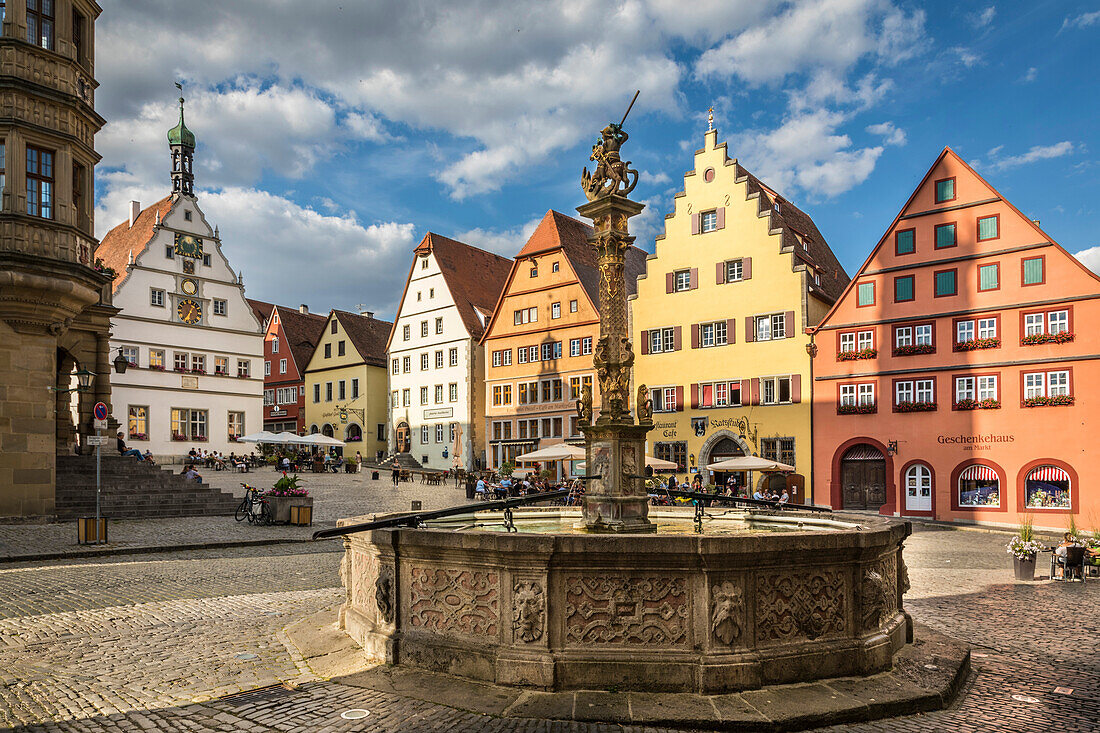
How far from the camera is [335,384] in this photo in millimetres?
61094

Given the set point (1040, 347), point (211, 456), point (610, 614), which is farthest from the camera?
point (211, 456)

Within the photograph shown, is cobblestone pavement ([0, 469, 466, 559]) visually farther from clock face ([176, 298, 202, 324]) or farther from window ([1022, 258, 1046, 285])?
window ([1022, 258, 1046, 285])

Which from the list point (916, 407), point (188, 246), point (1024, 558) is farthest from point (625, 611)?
point (188, 246)

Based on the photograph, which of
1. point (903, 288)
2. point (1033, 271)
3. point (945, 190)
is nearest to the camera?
point (1033, 271)

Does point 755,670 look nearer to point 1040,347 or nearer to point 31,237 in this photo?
point 31,237

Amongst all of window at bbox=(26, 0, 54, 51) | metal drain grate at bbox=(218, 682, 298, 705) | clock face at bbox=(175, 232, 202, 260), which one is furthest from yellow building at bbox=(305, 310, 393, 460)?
metal drain grate at bbox=(218, 682, 298, 705)

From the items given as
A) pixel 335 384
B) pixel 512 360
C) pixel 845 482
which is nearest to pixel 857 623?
pixel 845 482

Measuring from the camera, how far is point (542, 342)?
46438 millimetres

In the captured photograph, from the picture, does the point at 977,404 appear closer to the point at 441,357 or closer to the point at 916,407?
the point at 916,407

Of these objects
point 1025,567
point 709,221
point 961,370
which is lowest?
point 1025,567

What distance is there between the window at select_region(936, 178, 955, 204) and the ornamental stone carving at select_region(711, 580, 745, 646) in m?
30.0

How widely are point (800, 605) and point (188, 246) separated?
4881 centimetres

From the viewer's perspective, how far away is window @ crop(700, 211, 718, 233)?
3834cm

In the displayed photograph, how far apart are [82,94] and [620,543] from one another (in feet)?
74.9
